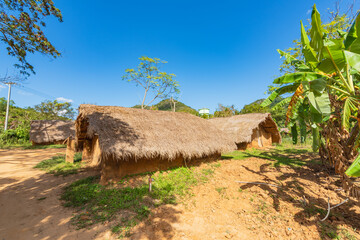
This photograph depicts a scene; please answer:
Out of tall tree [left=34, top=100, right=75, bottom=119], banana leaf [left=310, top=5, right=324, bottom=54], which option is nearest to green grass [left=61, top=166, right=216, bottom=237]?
banana leaf [left=310, top=5, right=324, bottom=54]

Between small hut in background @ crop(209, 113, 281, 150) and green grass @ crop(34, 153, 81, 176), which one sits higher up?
small hut in background @ crop(209, 113, 281, 150)

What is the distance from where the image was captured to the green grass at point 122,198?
3194 mm

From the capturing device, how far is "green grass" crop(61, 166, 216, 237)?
319cm

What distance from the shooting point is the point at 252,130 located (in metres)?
10.9

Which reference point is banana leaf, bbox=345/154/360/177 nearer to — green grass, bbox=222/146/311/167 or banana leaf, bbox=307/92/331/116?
banana leaf, bbox=307/92/331/116

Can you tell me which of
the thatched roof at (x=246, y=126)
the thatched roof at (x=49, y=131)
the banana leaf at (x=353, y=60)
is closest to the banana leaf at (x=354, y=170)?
the banana leaf at (x=353, y=60)

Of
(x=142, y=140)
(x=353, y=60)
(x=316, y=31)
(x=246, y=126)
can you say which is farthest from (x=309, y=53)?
(x=246, y=126)

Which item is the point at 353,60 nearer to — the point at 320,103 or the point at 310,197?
the point at 320,103

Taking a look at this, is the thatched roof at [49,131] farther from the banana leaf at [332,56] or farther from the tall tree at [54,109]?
the banana leaf at [332,56]

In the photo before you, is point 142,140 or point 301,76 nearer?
point 301,76

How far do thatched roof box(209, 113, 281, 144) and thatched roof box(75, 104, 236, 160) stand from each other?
348cm

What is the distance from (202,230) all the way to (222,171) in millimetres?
3533

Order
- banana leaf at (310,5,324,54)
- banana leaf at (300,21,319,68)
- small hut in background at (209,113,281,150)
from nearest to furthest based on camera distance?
banana leaf at (310,5,324,54) < banana leaf at (300,21,319,68) < small hut in background at (209,113,281,150)

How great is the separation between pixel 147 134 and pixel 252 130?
28.1 ft
